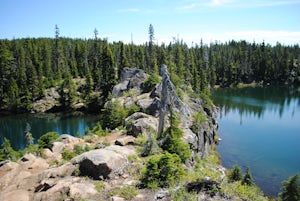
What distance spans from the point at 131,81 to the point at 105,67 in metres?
35.4

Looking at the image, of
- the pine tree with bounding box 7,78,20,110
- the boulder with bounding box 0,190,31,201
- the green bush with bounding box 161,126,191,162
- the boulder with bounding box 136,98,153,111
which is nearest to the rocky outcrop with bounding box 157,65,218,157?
the boulder with bounding box 136,98,153,111

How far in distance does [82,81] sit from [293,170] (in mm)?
66931

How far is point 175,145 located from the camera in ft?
66.9

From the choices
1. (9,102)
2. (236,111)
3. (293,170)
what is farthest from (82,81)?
(293,170)

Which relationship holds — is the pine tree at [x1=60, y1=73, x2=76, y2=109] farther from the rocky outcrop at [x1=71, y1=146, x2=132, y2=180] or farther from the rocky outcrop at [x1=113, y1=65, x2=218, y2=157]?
the rocky outcrop at [x1=71, y1=146, x2=132, y2=180]

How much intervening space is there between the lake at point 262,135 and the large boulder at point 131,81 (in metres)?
17.2

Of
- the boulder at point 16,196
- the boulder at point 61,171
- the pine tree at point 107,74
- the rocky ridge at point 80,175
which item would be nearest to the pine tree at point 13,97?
the pine tree at point 107,74

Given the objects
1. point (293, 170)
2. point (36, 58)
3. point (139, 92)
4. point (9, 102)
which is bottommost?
point (293, 170)

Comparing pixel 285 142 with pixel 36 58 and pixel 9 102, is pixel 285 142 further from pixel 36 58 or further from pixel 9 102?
pixel 36 58

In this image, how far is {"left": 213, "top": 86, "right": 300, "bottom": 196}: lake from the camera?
36.0 m

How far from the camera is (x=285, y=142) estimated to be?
153 ft

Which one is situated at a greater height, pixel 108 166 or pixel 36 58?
pixel 36 58

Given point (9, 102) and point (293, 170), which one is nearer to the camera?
point (293, 170)

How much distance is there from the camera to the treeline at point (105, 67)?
253 ft
